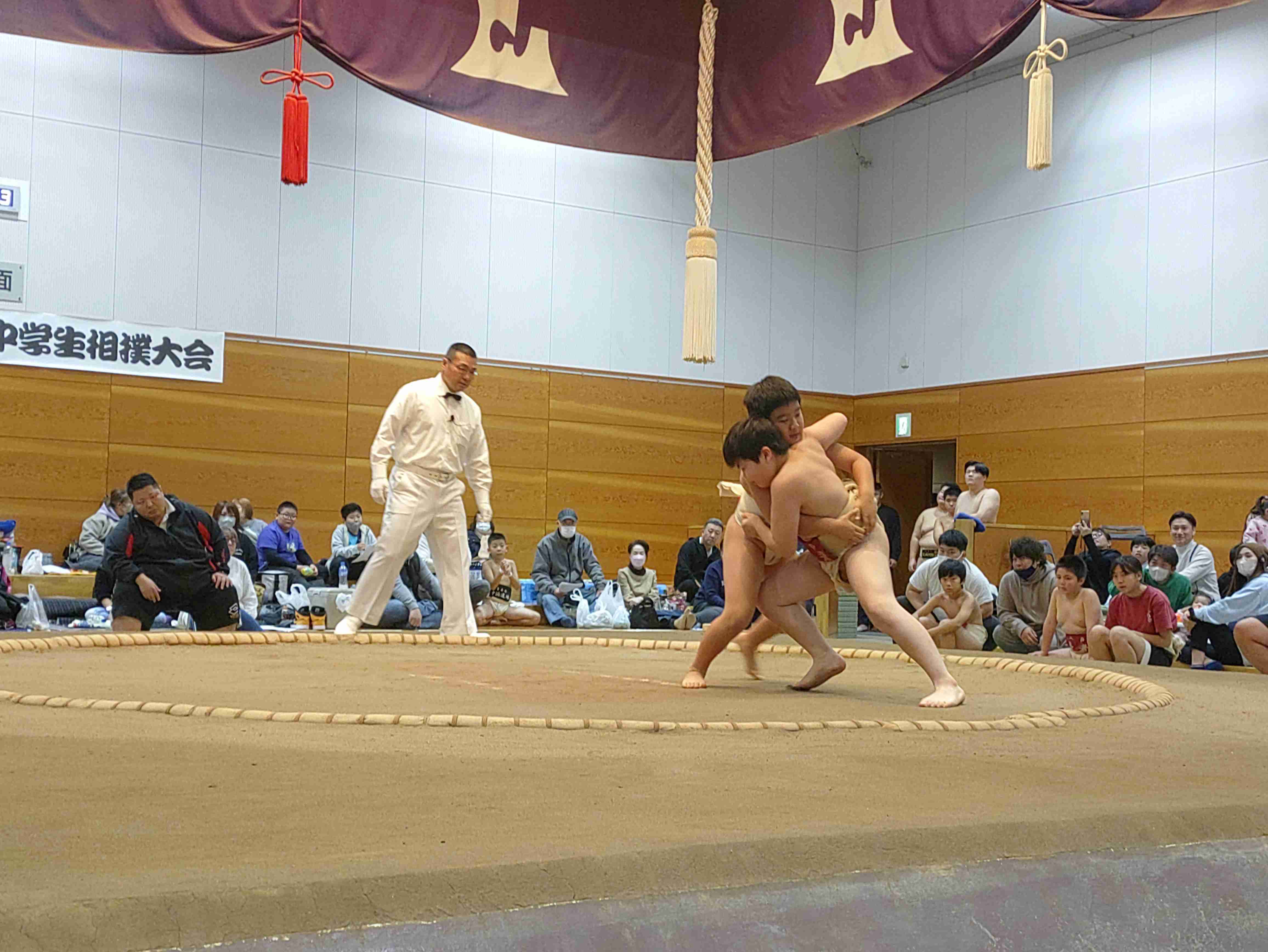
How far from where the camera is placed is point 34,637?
3.90 m

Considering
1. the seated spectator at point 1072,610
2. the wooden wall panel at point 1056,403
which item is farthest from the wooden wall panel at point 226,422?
the seated spectator at point 1072,610

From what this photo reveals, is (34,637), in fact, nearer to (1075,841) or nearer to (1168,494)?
(1075,841)

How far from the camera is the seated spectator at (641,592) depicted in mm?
7438

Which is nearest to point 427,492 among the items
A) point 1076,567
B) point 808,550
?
point 808,550

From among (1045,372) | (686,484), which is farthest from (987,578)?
(686,484)

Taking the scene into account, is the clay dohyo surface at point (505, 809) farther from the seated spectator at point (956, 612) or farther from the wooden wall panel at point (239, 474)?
the wooden wall panel at point (239, 474)

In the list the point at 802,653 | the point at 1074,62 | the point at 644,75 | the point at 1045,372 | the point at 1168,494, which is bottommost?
the point at 802,653

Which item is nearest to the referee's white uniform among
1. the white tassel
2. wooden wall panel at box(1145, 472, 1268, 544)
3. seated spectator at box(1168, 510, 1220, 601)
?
the white tassel

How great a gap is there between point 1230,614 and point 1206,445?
12.3 feet

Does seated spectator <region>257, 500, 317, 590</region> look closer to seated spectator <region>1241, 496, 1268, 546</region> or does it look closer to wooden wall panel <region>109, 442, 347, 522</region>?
wooden wall panel <region>109, 442, 347, 522</region>

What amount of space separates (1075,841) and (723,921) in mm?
489

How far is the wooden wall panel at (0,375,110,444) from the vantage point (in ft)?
24.3

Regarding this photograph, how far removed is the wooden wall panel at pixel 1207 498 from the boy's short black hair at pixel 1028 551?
7.90ft

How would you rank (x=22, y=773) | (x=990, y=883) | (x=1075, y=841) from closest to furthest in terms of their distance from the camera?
(x=990, y=883)
(x=1075, y=841)
(x=22, y=773)
